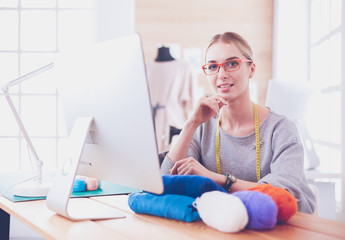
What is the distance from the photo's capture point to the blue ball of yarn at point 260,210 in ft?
2.84

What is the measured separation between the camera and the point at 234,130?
1545 millimetres

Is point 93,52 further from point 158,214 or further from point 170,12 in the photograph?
point 170,12

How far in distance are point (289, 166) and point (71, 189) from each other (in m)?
0.71

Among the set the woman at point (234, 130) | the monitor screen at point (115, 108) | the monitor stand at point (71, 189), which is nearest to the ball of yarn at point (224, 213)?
the monitor screen at point (115, 108)

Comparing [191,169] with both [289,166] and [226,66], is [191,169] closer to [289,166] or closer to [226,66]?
[289,166]

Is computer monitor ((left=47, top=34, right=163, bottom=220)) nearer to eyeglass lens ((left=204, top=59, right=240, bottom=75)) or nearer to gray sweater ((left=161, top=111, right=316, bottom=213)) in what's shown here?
gray sweater ((left=161, top=111, right=316, bottom=213))

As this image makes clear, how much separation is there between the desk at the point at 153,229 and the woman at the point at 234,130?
1.20 ft

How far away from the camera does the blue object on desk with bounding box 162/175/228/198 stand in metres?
1.05

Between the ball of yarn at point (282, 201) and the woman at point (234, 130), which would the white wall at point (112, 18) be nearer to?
the woman at point (234, 130)

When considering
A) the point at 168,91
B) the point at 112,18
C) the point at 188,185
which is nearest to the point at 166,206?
the point at 188,185

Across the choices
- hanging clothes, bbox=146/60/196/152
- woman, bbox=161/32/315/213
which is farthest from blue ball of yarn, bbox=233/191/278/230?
hanging clothes, bbox=146/60/196/152

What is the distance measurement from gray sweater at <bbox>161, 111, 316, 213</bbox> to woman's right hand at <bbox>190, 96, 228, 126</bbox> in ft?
0.44

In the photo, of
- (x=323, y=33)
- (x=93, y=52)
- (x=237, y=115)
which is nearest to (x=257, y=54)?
(x=323, y=33)

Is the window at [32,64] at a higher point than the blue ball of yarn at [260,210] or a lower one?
higher
